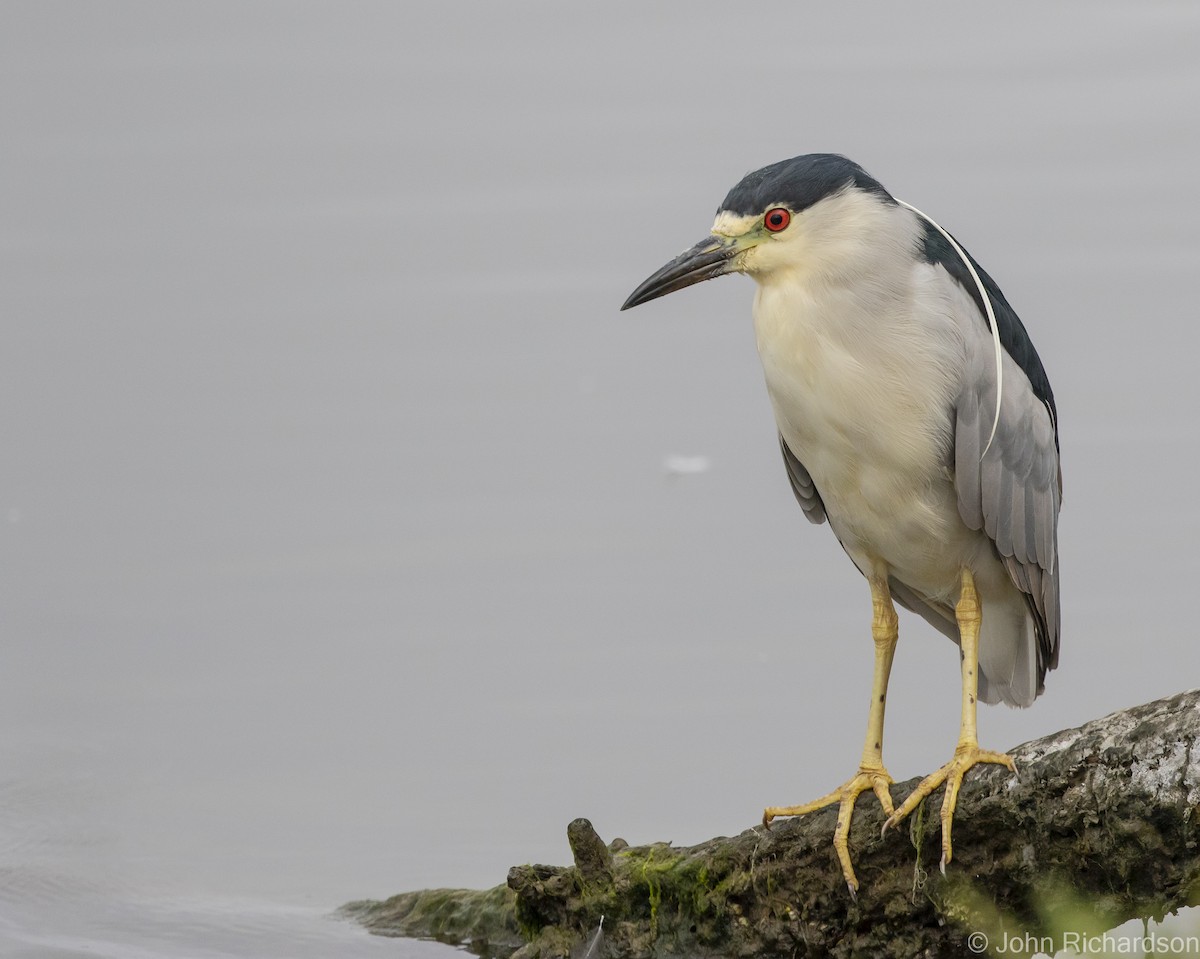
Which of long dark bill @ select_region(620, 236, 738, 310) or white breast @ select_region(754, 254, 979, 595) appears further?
long dark bill @ select_region(620, 236, 738, 310)

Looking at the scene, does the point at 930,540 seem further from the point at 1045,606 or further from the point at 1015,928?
the point at 1015,928

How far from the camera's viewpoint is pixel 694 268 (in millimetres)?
4250

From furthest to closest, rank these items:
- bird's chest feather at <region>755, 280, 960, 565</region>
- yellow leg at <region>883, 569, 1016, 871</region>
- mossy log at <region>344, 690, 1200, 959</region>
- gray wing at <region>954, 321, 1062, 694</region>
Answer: gray wing at <region>954, 321, 1062, 694</region> → bird's chest feather at <region>755, 280, 960, 565</region> → yellow leg at <region>883, 569, 1016, 871</region> → mossy log at <region>344, 690, 1200, 959</region>

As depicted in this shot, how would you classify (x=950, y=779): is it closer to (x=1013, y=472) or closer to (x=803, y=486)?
(x=1013, y=472)

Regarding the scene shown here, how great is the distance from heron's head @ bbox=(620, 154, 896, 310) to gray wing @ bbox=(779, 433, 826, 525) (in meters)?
0.54

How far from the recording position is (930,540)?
4277 mm

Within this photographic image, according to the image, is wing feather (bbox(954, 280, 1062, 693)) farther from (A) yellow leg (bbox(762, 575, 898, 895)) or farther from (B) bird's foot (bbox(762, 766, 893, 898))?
(B) bird's foot (bbox(762, 766, 893, 898))

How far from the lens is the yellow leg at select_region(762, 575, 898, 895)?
3947 millimetres

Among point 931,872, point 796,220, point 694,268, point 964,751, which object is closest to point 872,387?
point 796,220

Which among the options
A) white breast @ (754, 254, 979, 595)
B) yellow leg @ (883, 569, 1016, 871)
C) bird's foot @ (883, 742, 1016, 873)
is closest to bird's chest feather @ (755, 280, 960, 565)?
white breast @ (754, 254, 979, 595)

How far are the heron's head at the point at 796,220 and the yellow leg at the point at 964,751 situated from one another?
3.01ft

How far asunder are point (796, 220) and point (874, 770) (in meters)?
1.29

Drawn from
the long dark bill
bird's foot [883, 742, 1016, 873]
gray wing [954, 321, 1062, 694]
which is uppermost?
the long dark bill

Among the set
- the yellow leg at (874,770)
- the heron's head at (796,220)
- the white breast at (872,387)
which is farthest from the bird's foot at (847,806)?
the heron's head at (796,220)
